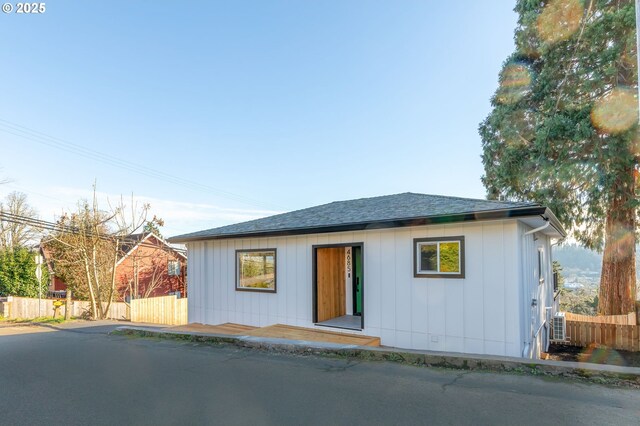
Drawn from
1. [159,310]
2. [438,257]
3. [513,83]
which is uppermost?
[513,83]

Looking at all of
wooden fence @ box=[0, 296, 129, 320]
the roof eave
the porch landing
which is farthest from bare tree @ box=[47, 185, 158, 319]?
the porch landing

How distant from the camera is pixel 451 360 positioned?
508cm

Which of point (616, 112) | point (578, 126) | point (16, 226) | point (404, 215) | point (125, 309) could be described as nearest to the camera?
point (404, 215)

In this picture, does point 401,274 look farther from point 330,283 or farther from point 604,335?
point 604,335

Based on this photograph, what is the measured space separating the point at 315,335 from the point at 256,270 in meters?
2.72

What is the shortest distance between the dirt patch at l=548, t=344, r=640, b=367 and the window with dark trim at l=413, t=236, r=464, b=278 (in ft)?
15.3

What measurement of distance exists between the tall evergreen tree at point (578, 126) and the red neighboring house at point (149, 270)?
1946 cm

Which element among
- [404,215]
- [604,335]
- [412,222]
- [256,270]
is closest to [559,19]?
[604,335]

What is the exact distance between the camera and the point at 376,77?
13.6 m

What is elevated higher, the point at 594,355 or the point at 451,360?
the point at 451,360

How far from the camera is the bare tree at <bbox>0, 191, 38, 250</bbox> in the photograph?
86.7 ft

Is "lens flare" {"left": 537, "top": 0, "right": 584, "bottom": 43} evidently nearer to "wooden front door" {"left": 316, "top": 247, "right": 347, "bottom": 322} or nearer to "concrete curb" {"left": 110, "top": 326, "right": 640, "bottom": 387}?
"wooden front door" {"left": 316, "top": 247, "right": 347, "bottom": 322}

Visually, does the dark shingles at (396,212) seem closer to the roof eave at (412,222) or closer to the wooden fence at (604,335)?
the roof eave at (412,222)

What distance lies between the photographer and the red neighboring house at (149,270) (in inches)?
856
